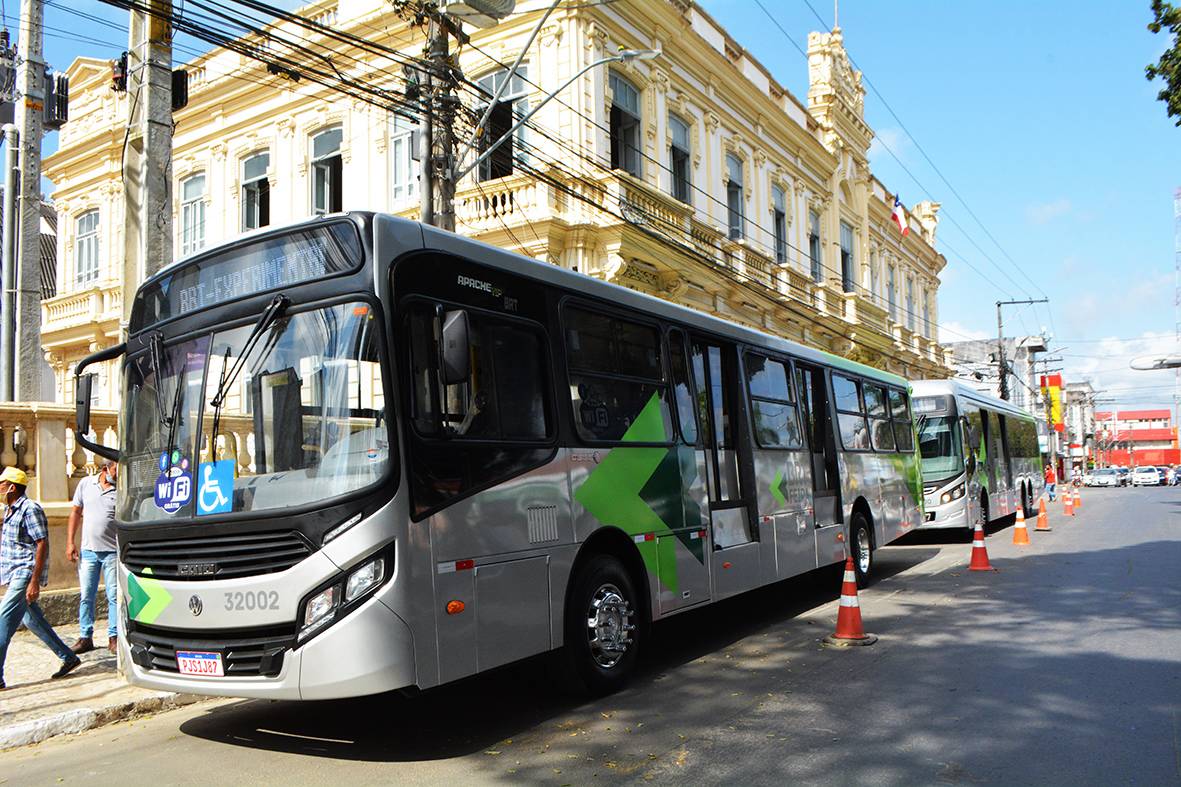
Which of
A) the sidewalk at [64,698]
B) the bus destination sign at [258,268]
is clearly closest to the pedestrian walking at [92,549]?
the sidewalk at [64,698]

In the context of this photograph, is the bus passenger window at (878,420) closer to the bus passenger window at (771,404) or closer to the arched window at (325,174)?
the bus passenger window at (771,404)

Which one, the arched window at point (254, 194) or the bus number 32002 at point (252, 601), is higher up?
the arched window at point (254, 194)

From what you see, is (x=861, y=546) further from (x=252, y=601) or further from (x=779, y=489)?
(x=252, y=601)

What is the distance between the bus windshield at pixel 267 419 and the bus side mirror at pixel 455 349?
1.30 feet

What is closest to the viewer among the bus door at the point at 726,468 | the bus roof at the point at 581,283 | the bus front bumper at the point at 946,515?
the bus roof at the point at 581,283

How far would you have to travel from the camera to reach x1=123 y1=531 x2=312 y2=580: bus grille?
539 cm

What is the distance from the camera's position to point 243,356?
5.82 meters

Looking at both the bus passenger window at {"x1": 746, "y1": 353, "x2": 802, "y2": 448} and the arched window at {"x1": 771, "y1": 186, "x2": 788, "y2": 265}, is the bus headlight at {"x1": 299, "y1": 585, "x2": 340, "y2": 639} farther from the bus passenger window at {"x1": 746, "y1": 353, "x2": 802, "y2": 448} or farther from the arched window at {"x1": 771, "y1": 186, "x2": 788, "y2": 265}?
the arched window at {"x1": 771, "y1": 186, "x2": 788, "y2": 265}

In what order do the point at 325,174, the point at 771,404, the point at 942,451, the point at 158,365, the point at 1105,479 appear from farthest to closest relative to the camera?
the point at 1105,479
the point at 325,174
the point at 942,451
the point at 771,404
the point at 158,365

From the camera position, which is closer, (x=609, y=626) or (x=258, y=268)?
(x=258, y=268)

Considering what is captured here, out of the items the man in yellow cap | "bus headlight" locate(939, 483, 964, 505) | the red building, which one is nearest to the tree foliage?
"bus headlight" locate(939, 483, 964, 505)

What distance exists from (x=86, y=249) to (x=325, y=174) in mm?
9696

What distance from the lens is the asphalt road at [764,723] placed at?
5309 millimetres

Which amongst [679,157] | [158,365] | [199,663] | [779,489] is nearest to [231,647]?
[199,663]
